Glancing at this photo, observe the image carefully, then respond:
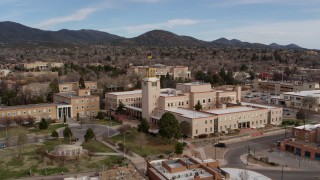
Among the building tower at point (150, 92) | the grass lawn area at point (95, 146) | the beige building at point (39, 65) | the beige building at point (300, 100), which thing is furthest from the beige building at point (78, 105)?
the beige building at point (39, 65)

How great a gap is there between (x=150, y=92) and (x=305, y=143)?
2459cm

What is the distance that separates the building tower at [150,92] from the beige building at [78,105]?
12.3m

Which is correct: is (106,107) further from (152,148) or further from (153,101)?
(152,148)

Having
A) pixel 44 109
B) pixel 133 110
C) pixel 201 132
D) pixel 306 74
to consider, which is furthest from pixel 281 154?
pixel 306 74

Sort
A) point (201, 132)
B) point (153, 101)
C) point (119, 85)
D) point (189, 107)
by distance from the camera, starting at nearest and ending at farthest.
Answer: point (201, 132) < point (153, 101) < point (189, 107) < point (119, 85)

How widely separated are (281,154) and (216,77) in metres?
57.8

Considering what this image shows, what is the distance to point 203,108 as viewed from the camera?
6325cm

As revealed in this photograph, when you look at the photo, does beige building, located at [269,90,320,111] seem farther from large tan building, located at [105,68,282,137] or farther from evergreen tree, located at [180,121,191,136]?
evergreen tree, located at [180,121,191,136]

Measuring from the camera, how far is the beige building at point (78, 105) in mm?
64750

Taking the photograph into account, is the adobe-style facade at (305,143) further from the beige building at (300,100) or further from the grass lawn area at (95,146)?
the beige building at (300,100)

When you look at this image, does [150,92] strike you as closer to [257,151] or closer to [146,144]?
[146,144]

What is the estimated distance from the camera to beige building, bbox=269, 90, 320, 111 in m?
71.4

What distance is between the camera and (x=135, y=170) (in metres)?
34.6

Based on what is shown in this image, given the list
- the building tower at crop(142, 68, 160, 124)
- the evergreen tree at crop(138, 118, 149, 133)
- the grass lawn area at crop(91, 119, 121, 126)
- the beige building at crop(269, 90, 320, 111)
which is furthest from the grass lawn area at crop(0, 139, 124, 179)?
the beige building at crop(269, 90, 320, 111)
